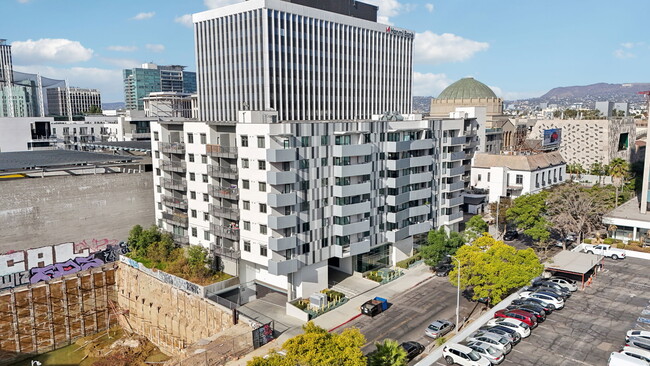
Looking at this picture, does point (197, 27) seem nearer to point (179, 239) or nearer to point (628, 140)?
point (179, 239)

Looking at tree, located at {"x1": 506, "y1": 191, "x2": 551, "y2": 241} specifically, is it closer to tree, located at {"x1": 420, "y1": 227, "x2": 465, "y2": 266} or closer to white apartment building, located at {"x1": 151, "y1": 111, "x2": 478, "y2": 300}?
white apartment building, located at {"x1": 151, "y1": 111, "x2": 478, "y2": 300}

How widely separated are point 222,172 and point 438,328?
37.6m

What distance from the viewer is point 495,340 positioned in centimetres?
4756

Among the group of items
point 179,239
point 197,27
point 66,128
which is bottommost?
point 179,239

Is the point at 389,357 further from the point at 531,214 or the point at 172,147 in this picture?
the point at 531,214

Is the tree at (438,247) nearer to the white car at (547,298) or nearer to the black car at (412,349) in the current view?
the white car at (547,298)

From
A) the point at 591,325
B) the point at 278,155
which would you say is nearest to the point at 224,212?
the point at 278,155

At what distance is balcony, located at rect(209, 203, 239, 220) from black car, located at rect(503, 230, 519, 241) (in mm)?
56587

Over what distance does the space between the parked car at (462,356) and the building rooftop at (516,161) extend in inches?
2933

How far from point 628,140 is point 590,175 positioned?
41.9m

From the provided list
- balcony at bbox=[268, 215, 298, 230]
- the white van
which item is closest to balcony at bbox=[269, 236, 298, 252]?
balcony at bbox=[268, 215, 298, 230]

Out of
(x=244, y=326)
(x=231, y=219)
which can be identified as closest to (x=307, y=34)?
(x=231, y=219)

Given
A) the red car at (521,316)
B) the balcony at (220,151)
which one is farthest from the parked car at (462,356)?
the balcony at (220,151)

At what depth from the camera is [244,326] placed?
192ft
